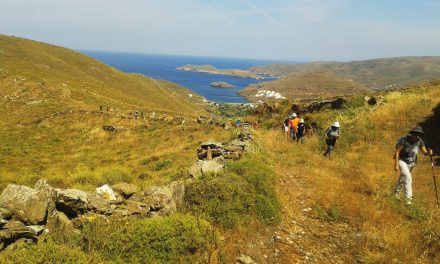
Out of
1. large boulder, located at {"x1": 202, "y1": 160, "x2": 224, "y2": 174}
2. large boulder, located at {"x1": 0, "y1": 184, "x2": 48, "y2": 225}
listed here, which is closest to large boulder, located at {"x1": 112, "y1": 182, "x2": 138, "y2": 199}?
large boulder, located at {"x1": 0, "y1": 184, "x2": 48, "y2": 225}

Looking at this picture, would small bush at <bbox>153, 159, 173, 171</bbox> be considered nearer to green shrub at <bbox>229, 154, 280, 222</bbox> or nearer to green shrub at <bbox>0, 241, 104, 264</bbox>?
green shrub at <bbox>229, 154, 280, 222</bbox>

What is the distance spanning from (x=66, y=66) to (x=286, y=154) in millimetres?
86505

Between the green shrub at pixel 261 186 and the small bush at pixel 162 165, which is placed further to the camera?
the small bush at pixel 162 165

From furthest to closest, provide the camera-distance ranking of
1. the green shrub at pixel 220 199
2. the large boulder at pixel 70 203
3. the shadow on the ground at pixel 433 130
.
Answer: the shadow on the ground at pixel 433 130 → the green shrub at pixel 220 199 → the large boulder at pixel 70 203

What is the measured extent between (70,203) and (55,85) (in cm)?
5785

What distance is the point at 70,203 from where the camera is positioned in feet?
21.3

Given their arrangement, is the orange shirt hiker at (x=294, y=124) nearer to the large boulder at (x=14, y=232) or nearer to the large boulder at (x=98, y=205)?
the large boulder at (x=98, y=205)

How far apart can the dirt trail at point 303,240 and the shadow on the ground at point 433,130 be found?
428 inches

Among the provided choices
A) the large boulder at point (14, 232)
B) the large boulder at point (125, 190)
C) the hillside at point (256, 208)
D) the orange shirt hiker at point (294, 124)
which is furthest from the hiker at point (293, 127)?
the large boulder at point (14, 232)

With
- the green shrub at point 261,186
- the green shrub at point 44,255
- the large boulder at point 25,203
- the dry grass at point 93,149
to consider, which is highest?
the large boulder at point 25,203

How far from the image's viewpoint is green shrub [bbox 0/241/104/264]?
457cm

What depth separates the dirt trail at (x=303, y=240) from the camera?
7.02m

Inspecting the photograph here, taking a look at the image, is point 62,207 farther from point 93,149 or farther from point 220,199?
point 93,149

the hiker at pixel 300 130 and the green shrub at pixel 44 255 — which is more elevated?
the green shrub at pixel 44 255
